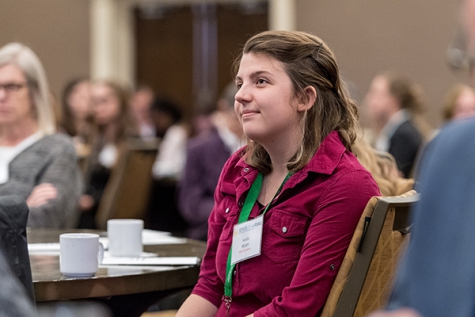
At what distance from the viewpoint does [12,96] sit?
3.39m

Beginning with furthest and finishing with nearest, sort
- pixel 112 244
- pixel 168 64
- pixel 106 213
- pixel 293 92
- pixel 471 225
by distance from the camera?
pixel 168 64 < pixel 106 213 < pixel 112 244 < pixel 293 92 < pixel 471 225

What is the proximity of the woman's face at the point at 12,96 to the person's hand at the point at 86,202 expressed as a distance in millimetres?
1973

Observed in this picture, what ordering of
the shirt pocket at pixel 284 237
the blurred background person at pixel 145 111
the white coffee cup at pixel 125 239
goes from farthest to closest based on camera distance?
1. the blurred background person at pixel 145 111
2. the white coffee cup at pixel 125 239
3. the shirt pocket at pixel 284 237

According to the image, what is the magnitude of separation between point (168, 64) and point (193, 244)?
950 cm

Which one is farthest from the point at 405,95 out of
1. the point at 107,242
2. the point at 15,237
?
the point at 15,237

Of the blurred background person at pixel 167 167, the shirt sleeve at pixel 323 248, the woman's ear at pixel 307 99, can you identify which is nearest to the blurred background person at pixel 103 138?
the blurred background person at pixel 167 167

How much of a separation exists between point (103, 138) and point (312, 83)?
4.03 meters

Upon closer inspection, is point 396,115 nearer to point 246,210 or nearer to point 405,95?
point 405,95

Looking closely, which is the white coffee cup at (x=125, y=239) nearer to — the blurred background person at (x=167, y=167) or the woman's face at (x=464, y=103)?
the blurred background person at (x=167, y=167)

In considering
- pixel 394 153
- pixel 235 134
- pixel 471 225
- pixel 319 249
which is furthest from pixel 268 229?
pixel 394 153

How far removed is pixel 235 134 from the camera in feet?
15.8

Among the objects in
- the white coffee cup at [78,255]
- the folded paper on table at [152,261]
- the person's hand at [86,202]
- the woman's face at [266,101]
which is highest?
the woman's face at [266,101]

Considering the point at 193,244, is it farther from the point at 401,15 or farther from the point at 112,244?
the point at 401,15

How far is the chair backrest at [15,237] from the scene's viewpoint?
5.14 ft
